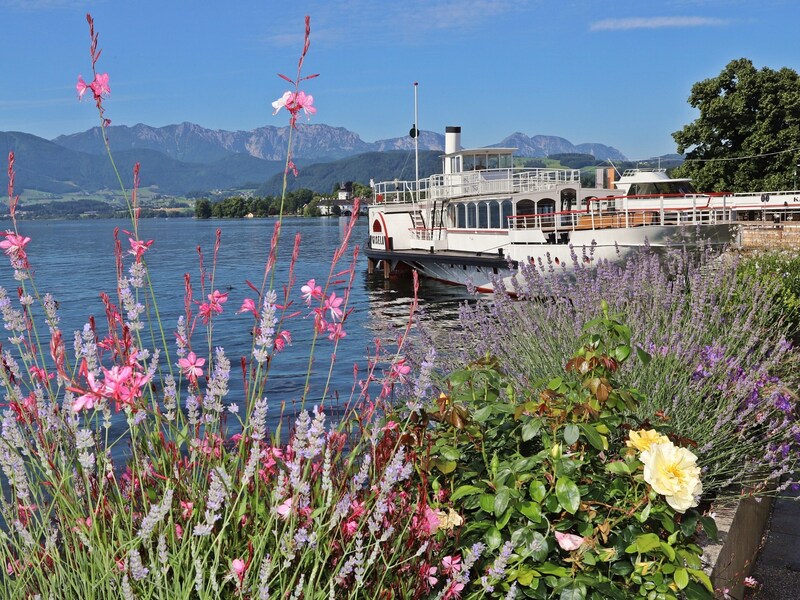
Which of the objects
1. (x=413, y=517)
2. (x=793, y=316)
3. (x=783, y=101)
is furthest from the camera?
(x=783, y=101)

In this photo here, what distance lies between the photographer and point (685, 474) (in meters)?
2.65

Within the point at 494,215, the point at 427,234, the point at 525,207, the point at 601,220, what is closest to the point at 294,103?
the point at 601,220

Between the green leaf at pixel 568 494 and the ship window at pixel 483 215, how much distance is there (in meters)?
25.8

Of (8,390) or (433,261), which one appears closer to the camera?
(8,390)

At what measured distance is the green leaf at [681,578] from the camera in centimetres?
257

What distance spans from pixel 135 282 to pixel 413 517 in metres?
1.17

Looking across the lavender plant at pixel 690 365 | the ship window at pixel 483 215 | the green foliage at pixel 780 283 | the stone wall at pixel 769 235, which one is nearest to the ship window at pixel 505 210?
the ship window at pixel 483 215

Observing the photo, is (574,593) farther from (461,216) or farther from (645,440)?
(461,216)

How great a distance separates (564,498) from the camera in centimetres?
261

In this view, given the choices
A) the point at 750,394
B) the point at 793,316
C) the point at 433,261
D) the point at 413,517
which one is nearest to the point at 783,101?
the point at 433,261

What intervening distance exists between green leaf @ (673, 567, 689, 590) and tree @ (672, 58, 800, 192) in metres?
41.2

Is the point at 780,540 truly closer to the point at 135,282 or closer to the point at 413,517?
the point at 413,517

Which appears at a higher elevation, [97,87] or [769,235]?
[97,87]

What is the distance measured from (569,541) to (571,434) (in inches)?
14.4
